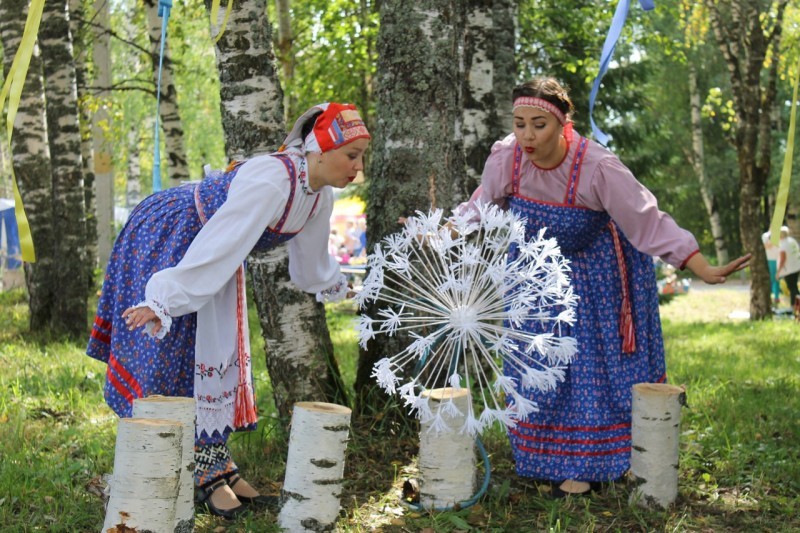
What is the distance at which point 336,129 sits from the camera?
3.54m

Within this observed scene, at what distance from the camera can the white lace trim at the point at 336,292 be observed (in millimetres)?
4047

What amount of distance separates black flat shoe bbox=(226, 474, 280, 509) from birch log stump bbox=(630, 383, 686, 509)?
60.7 inches

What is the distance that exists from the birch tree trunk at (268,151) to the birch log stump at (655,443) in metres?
1.60

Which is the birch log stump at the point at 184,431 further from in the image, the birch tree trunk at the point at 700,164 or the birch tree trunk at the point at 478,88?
the birch tree trunk at the point at 700,164

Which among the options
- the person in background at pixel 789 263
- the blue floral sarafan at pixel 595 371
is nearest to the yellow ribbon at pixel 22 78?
the blue floral sarafan at pixel 595 371

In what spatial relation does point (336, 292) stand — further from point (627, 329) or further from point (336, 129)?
point (627, 329)

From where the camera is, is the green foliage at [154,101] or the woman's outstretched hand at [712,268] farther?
the green foliage at [154,101]

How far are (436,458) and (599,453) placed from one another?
81cm

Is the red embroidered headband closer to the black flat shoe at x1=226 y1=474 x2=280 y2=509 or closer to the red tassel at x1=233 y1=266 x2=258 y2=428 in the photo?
the red tassel at x1=233 y1=266 x2=258 y2=428

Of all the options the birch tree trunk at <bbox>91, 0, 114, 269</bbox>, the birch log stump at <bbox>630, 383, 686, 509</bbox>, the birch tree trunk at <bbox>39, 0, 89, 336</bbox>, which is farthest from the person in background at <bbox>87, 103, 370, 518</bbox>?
the birch tree trunk at <bbox>91, 0, 114, 269</bbox>

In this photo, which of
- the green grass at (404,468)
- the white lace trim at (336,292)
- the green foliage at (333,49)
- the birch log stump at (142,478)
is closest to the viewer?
the birch log stump at (142,478)

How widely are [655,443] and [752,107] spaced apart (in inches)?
427

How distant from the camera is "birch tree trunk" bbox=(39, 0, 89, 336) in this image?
8.52 meters

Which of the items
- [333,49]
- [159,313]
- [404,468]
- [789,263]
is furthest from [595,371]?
[789,263]
